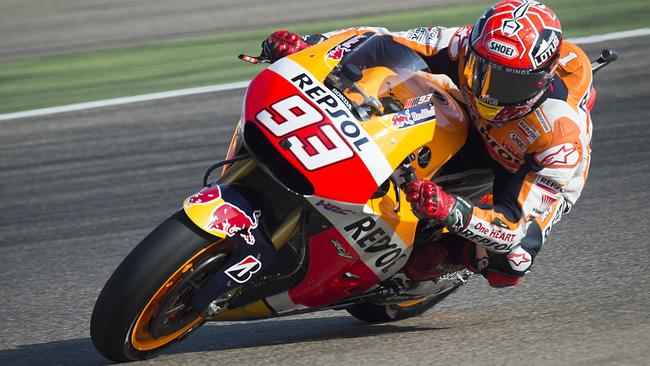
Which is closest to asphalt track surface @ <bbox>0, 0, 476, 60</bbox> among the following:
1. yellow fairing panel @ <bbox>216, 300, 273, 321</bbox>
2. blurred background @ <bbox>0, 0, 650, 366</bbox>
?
blurred background @ <bbox>0, 0, 650, 366</bbox>

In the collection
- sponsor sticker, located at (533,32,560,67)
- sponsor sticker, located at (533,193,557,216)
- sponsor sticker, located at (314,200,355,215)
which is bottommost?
sponsor sticker, located at (533,193,557,216)

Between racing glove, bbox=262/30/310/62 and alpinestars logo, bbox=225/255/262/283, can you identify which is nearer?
alpinestars logo, bbox=225/255/262/283

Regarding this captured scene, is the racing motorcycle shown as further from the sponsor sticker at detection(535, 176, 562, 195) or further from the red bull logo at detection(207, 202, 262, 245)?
the sponsor sticker at detection(535, 176, 562, 195)

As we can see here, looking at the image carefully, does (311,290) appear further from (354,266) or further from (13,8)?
(13,8)

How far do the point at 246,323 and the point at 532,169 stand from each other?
1647mm

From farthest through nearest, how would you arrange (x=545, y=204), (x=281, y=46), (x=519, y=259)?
(x=281, y=46)
(x=519, y=259)
(x=545, y=204)

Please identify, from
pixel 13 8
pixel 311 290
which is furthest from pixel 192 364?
pixel 13 8

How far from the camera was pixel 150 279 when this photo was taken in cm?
377

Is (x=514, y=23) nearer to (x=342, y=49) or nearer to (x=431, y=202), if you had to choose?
(x=342, y=49)

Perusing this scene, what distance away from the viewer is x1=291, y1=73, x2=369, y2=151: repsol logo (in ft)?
12.0

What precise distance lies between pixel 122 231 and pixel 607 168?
11.0ft

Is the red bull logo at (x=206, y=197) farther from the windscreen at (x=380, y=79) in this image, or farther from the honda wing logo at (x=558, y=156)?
the honda wing logo at (x=558, y=156)

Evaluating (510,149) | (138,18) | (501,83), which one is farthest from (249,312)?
(138,18)

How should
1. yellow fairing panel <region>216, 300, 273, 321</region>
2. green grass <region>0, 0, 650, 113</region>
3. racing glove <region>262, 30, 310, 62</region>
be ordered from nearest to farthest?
yellow fairing panel <region>216, 300, 273, 321</region>
racing glove <region>262, 30, 310, 62</region>
green grass <region>0, 0, 650, 113</region>
